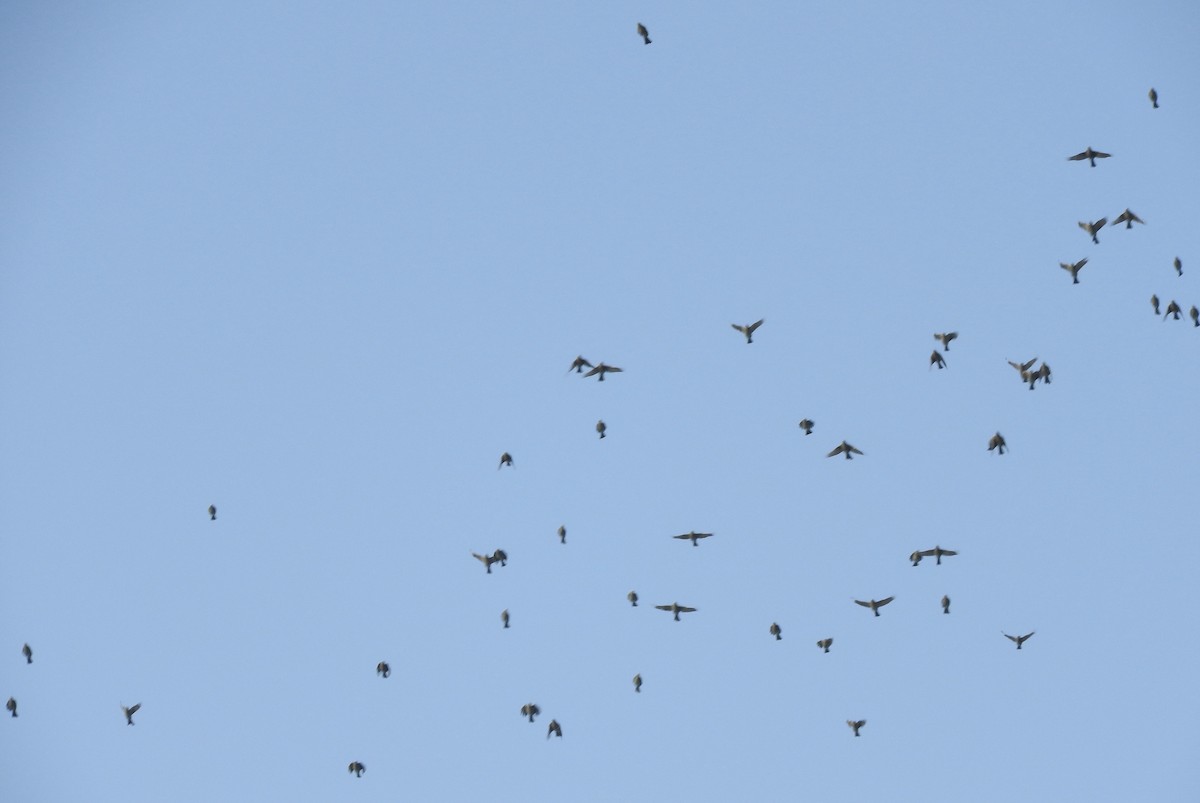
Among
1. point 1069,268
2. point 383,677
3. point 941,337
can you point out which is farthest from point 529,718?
point 1069,268

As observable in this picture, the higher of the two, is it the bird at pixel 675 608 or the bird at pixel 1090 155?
the bird at pixel 1090 155

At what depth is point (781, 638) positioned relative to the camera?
3767 inches

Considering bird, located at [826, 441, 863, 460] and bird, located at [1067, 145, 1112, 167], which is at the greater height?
bird, located at [1067, 145, 1112, 167]

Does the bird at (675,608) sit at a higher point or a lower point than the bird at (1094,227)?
lower

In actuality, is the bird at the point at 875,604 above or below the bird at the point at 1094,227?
below

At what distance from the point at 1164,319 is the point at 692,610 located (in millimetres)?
23228

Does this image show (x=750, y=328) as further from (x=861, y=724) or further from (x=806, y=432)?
(x=861, y=724)

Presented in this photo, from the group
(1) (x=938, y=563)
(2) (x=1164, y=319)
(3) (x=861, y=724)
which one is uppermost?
(2) (x=1164, y=319)

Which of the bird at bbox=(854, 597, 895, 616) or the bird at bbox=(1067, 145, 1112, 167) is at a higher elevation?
the bird at bbox=(1067, 145, 1112, 167)

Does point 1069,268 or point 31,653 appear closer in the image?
point 1069,268

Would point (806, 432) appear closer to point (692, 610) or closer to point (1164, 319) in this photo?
point (692, 610)

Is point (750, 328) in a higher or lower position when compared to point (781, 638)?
higher

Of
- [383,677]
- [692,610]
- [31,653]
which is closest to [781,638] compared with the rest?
[692,610]

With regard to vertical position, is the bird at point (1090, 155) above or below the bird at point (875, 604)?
above
